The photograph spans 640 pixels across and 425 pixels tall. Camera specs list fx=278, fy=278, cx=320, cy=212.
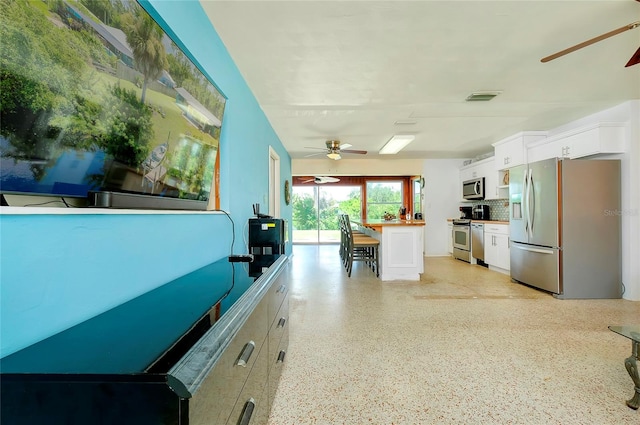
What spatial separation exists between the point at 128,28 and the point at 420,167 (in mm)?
7298

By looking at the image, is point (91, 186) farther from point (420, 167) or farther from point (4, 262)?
point (420, 167)

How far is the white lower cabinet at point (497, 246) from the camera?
517cm

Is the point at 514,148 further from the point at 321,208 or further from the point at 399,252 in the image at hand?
the point at 321,208

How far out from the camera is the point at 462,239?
657 cm

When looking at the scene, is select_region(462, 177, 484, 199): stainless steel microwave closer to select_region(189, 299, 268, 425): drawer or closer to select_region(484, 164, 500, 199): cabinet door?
select_region(484, 164, 500, 199): cabinet door

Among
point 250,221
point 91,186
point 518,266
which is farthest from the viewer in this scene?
point 518,266

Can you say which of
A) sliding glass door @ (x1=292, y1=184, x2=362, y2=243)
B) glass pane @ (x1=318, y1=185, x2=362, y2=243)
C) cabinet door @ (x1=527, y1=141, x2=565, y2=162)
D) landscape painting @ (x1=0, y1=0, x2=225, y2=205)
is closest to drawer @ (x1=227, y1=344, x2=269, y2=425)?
landscape painting @ (x1=0, y1=0, x2=225, y2=205)

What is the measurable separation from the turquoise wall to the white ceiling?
0.54 meters

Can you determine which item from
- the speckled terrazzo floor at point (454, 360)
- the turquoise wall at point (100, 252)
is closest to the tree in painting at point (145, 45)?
the turquoise wall at point (100, 252)

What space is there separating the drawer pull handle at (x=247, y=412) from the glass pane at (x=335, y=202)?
26.9ft

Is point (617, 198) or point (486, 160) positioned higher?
point (486, 160)

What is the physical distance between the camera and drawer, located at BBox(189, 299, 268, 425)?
62cm

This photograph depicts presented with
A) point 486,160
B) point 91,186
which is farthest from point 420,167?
point 91,186

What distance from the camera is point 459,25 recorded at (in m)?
2.10
